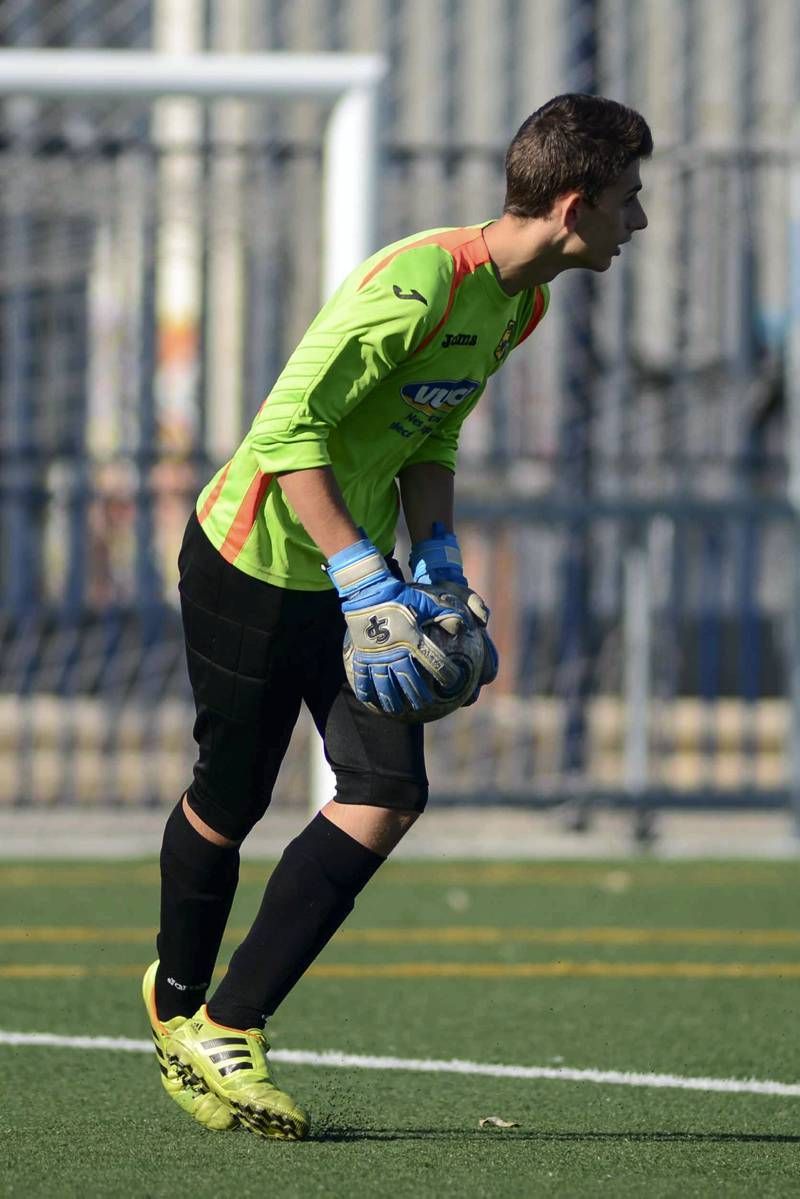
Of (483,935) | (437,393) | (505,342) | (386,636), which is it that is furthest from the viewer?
(483,935)

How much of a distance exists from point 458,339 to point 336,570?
444mm

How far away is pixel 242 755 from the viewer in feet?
12.5

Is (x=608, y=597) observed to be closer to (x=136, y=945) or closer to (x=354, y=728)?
(x=136, y=945)

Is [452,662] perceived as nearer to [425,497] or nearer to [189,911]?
[425,497]

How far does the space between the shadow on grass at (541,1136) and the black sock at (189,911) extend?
35 cm

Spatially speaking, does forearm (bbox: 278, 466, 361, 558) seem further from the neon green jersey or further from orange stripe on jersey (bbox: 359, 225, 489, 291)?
orange stripe on jersey (bbox: 359, 225, 489, 291)

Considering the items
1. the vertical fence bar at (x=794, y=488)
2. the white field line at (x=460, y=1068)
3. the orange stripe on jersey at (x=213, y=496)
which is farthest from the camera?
the vertical fence bar at (x=794, y=488)

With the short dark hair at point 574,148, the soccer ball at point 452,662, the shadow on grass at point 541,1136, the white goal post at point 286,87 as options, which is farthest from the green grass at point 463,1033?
the short dark hair at point 574,148

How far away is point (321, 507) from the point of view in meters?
3.50

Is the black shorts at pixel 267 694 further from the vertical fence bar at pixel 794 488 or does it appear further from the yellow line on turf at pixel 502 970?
the vertical fence bar at pixel 794 488

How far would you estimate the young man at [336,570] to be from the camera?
3.53 m

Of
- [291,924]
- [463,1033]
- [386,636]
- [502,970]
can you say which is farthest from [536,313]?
[502,970]

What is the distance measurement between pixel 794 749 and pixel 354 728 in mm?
5828

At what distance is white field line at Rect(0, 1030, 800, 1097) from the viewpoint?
434 cm
